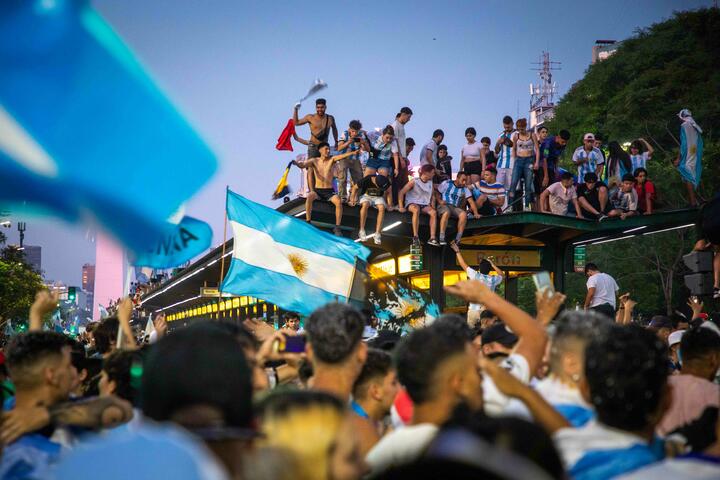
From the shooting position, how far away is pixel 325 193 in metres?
16.9

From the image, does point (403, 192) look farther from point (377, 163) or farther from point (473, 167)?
point (473, 167)

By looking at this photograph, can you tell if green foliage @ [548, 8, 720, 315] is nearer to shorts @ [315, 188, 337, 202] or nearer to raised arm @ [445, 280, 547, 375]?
shorts @ [315, 188, 337, 202]

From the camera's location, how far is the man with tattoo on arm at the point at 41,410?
333 centimetres

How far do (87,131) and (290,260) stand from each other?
4301mm

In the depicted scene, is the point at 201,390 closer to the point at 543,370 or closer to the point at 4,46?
the point at 543,370

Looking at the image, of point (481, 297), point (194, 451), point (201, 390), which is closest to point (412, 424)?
point (481, 297)

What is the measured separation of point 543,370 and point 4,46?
4010 mm

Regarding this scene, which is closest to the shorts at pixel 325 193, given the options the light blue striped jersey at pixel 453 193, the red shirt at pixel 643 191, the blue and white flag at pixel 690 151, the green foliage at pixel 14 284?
the light blue striped jersey at pixel 453 193

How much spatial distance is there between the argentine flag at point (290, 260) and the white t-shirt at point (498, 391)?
5.38 m

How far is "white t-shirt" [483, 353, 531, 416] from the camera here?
148 inches

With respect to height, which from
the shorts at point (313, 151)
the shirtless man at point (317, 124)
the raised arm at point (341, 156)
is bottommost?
the raised arm at point (341, 156)

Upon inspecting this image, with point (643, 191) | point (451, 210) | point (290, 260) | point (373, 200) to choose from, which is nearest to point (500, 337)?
point (290, 260)

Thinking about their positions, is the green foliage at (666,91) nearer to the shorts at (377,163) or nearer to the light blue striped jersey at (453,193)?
the light blue striped jersey at (453,193)

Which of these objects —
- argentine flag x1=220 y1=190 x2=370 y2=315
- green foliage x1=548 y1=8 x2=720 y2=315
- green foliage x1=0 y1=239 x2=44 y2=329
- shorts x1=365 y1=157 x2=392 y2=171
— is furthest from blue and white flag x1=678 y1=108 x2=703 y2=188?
green foliage x1=0 y1=239 x2=44 y2=329
